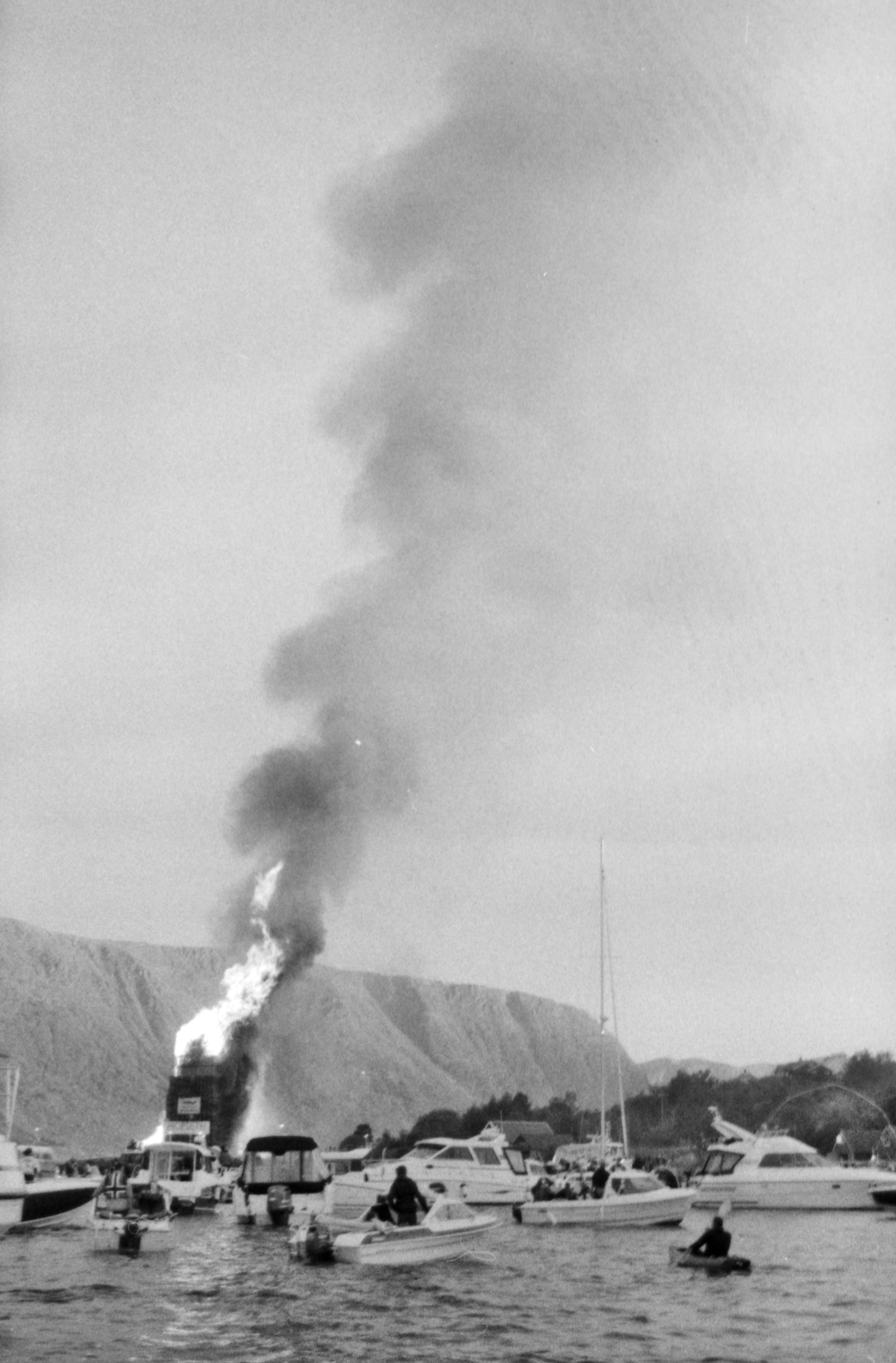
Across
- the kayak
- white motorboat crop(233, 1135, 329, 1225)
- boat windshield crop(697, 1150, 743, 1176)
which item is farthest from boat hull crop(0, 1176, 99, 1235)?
boat windshield crop(697, 1150, 743, 1176)

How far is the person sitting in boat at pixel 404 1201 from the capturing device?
151 ft

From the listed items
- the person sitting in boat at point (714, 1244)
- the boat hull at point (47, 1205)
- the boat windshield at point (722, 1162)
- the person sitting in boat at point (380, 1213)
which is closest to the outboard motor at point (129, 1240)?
the boat hull at point (47, 1205)

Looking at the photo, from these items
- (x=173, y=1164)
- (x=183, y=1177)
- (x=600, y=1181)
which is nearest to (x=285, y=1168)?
(x=183, y=1177)

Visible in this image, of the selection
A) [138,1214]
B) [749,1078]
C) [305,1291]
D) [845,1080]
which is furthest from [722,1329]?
[749,1078]

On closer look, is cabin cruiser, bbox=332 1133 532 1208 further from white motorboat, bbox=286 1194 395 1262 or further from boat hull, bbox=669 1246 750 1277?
boat hull, bbox=669 1246 750 1277

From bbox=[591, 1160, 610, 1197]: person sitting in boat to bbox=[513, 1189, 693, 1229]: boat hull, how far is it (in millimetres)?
500

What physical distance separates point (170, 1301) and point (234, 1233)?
2170cm

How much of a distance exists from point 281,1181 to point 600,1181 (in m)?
13.7

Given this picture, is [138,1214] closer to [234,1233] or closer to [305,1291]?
[234,1233]

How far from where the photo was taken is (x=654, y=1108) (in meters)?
163

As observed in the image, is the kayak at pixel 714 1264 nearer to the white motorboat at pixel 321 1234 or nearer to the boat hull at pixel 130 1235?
the white motorboat at pixel 321 1234

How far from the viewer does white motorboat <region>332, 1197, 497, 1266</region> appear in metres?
44.2

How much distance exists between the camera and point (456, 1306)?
38125mm

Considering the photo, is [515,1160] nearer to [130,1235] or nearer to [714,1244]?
[130,1235]
